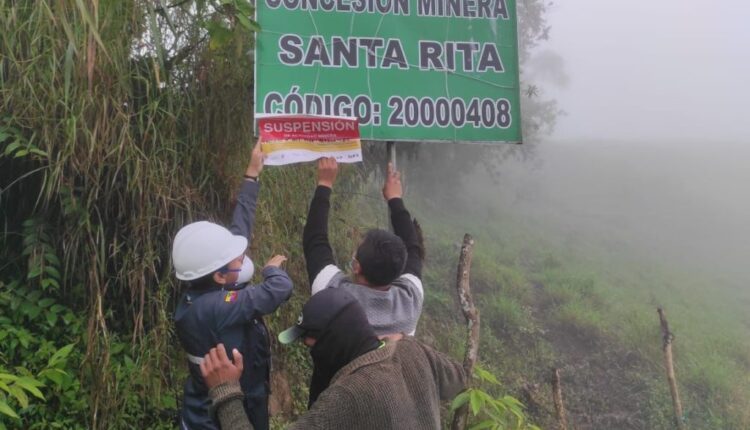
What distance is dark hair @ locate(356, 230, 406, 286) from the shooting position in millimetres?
1546

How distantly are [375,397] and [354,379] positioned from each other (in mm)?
57

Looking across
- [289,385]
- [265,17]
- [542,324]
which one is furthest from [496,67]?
[542,324]

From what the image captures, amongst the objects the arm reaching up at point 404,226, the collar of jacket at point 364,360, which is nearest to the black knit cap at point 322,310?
the collar of jacket at point 364,360

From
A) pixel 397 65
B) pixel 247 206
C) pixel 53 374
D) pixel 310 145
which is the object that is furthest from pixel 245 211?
pixel 397 65

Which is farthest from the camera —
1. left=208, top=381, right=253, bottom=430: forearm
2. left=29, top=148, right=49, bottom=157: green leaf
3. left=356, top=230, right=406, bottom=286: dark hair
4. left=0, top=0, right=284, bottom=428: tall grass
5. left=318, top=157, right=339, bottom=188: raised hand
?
left=0, top=0, right=284, bottom=428: tall grass

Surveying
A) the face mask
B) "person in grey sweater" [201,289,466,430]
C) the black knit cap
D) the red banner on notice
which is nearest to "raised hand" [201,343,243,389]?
"person in grey sweater" [201,289,466,430]

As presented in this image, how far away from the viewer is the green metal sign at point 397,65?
2.51 metres

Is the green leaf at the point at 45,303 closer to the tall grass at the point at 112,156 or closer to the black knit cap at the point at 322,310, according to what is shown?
the tall grass at the point at 112,156

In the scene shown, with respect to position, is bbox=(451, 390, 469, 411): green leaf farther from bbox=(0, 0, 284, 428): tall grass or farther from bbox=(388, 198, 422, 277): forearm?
bbox=(0, 0, 284, 428): tall grass

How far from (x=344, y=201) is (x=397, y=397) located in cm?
296

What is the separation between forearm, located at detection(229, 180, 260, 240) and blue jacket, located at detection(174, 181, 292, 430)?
26cm

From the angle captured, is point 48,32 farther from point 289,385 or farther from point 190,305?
point 289,385

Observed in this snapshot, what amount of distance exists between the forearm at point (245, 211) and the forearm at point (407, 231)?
51cm

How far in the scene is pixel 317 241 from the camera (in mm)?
1890
